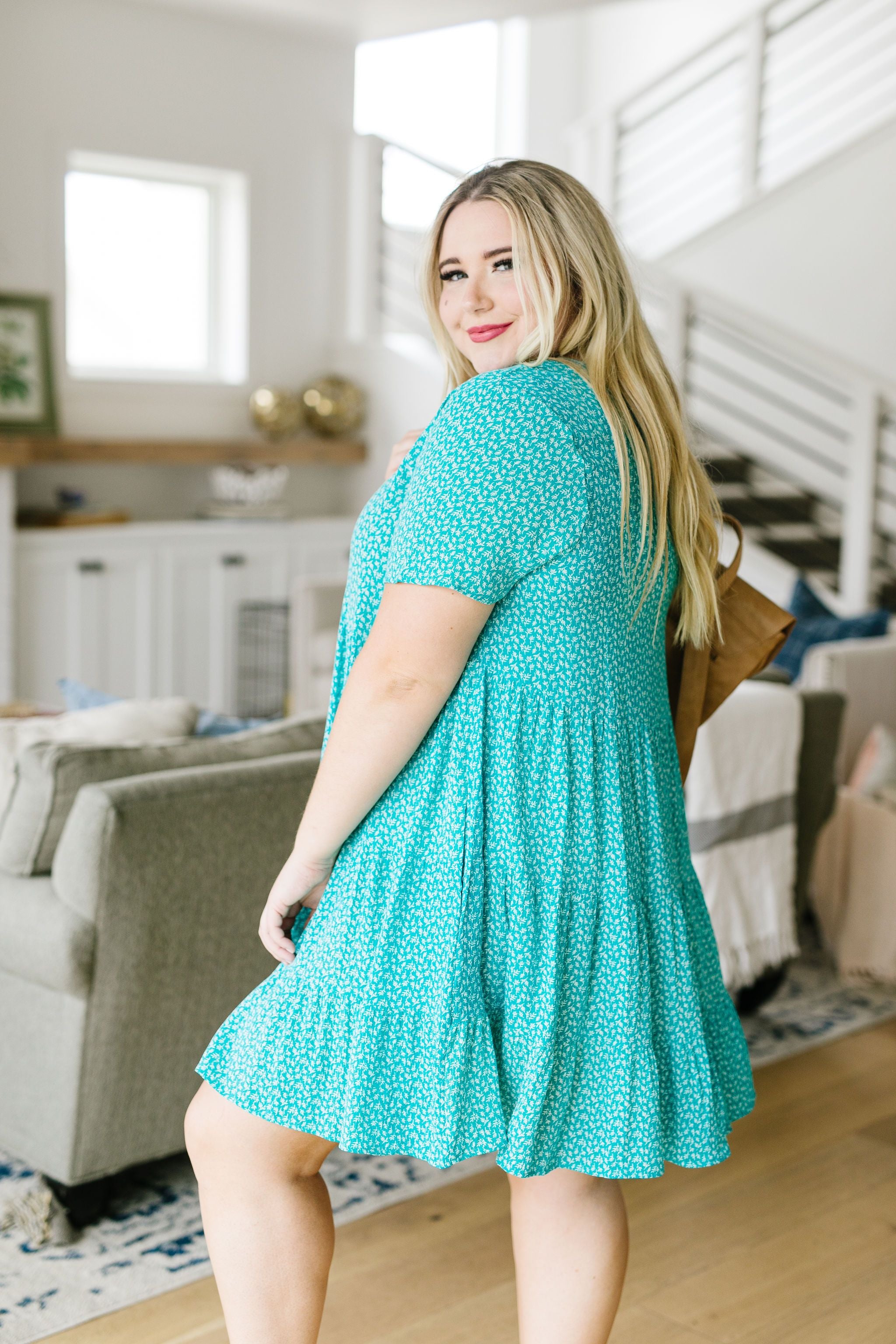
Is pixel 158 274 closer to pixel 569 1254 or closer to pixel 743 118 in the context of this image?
pixel 743 118

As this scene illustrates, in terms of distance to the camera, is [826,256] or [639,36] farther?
[639,36]

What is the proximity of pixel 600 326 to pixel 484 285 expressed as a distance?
12 cm

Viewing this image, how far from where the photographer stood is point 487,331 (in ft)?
4.35

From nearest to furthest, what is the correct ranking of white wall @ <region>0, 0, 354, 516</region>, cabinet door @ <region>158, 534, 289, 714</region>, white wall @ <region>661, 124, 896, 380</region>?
white wall @ <region>0, 0, 354, 516</region> < cabinet door @ <region>158, 534, 289, 714</region> < white wall @ <region>661, 124, 896, 380</region>

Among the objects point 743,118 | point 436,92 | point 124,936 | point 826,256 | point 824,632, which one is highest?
point 436,92

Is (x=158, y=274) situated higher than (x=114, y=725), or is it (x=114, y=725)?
(x=158, y=274)

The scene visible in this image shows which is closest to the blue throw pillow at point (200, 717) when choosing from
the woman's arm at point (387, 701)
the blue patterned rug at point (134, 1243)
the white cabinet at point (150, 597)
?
the blue patterned rug at point (134, 1243)

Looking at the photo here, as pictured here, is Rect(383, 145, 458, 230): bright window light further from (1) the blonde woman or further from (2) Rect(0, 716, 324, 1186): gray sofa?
(1) the blonde woman

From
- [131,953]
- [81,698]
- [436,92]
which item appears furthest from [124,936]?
[436,92]

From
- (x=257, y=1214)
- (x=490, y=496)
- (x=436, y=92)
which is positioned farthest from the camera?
(x=436, y=92)

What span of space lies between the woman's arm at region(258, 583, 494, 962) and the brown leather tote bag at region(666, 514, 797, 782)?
1.27 feet

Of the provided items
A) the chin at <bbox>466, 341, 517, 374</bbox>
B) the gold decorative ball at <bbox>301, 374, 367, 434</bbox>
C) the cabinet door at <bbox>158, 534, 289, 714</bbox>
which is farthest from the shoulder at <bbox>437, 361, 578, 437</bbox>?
the gold decorative ball at <bbox>301, 374, 367, 434</bbox>

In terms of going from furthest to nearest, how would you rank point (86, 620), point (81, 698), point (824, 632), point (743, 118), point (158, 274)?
point (743, 118), point (158, 274), point (86, 620), point (824, 632), point (81, 698)

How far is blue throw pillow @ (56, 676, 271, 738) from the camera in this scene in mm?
2504
